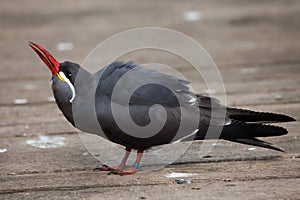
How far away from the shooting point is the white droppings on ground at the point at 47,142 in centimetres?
382

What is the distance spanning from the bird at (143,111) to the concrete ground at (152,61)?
0.17m

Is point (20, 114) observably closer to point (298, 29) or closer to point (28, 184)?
point (28, 184)

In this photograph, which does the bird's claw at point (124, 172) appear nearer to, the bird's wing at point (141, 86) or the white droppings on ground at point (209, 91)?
the bird's wing at point (141, 86)

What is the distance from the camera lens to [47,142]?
153 inches

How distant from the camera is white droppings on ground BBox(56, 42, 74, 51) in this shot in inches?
250

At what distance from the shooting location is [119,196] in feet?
9.61

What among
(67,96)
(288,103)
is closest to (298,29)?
(288,103)

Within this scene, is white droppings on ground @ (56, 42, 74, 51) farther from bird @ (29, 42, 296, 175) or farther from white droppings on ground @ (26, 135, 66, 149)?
bird @ (29, 42, 296, 175)

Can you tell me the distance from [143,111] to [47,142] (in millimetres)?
889

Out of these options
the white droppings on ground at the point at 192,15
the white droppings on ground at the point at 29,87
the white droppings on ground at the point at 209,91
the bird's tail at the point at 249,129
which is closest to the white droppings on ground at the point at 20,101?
the white droppings on ground at the point at 29,87

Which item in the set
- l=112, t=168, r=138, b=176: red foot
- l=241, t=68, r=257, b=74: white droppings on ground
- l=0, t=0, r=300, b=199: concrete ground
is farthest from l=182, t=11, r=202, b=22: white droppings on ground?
l=112, t=168, r=138, b=176: red foot

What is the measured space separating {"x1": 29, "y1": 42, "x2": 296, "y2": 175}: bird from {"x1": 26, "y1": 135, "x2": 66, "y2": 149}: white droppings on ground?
0.56 meters

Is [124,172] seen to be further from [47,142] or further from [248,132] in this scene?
[47,142]

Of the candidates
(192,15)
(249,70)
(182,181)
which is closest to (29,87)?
(249,70)
